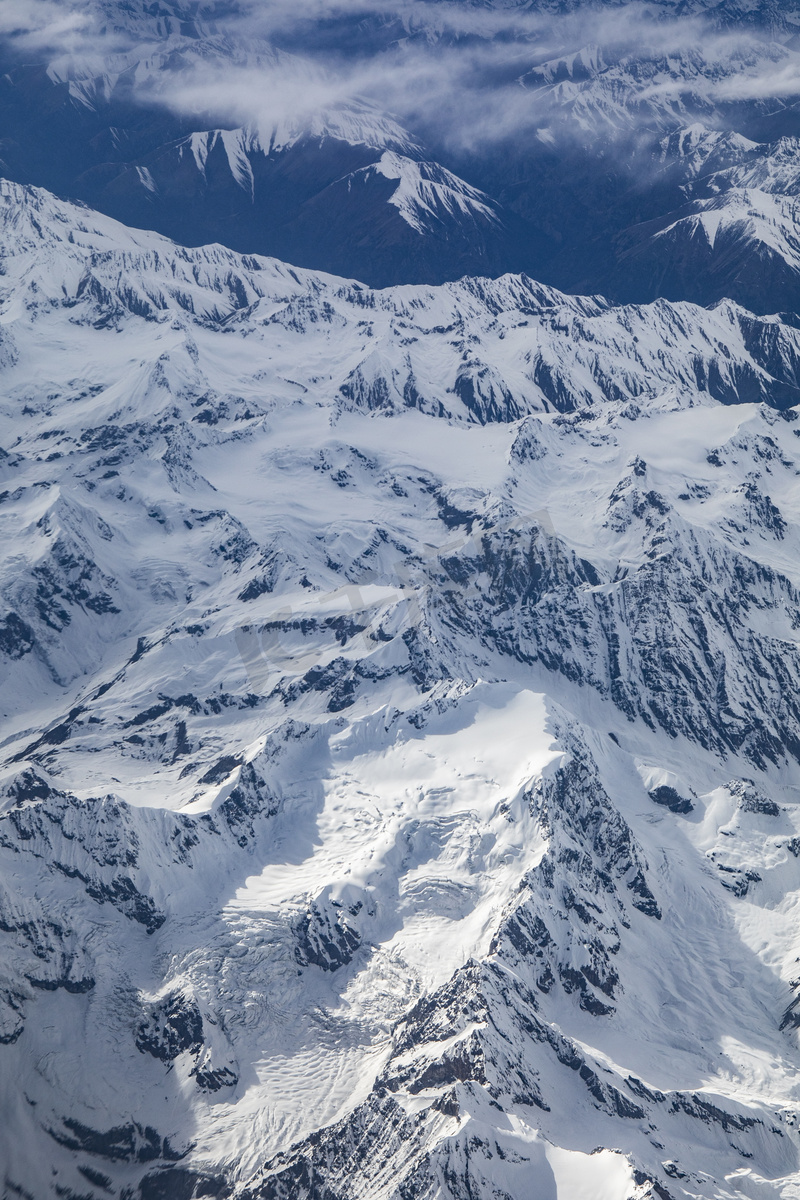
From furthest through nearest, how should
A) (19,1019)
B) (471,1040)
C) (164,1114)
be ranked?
(19,1019) < (164,1114) < (471,1040)

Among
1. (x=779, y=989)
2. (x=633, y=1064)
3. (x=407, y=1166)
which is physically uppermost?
(x=407, y=1166)

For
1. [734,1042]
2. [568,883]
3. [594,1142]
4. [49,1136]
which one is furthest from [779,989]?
[49,1136]

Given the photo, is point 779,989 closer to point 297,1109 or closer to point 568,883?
point 568,883

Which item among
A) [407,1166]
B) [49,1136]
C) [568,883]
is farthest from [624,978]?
[49,1136]

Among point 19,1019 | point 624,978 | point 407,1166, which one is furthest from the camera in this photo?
point 624,978

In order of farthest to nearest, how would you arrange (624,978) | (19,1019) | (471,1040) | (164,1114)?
(624,978)
(19,1019)
(164,1114)
(471,1040)

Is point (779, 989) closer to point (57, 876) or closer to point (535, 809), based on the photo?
point (535, 809)

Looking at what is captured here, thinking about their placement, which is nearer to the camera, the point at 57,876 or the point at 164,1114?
the point at 164,1114

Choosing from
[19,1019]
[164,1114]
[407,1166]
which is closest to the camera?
[407,1166]

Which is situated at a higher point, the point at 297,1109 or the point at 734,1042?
the point at 297,1109
